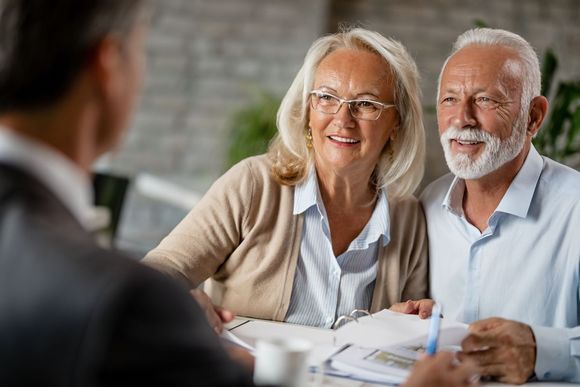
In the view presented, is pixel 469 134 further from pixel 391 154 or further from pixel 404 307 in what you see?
pixel 404 307

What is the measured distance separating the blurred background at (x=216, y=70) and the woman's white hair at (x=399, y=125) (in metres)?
2.58

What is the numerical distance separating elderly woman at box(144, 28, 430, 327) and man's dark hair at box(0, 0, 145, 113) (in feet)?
3.64

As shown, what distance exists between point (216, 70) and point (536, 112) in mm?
3058

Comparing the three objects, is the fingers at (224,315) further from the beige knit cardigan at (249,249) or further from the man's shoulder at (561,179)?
the man's shoulder at (561,179)

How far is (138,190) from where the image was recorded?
16.5 feet

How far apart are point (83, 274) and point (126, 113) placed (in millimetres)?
257

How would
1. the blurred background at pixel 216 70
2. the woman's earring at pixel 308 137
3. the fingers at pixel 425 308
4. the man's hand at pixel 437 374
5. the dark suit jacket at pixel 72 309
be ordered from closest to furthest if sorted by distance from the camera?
1. the dark suit jacket at pixel 72 309
2. the man's hand at pixel 437 374
3. the fingers at pixel 425 308
4. the woman's earring at pixel 308 137
5. the blurred background at pixel 216 70

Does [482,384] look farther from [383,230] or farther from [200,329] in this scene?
[200,329]

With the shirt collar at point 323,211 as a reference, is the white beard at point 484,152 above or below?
above

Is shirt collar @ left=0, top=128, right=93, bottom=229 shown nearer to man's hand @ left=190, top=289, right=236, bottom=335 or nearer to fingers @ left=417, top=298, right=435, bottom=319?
man's hand @ left=190, top=289, right=236, bottom=335

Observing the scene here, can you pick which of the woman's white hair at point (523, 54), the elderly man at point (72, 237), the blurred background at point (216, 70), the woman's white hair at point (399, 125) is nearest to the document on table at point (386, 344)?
the woman's white hair at point (399, 125)

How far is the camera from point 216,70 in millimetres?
4977

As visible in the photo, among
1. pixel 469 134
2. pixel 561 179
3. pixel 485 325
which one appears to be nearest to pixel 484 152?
pixel 469 134

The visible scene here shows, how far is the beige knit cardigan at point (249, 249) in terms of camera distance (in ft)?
6.70
